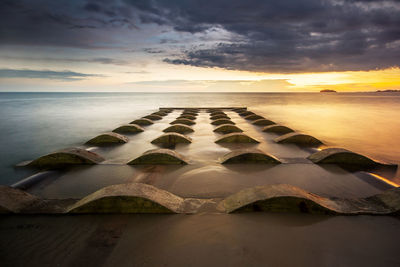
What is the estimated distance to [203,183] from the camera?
20.0 ft

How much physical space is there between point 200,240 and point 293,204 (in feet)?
6.81

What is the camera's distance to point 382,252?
3461 mm

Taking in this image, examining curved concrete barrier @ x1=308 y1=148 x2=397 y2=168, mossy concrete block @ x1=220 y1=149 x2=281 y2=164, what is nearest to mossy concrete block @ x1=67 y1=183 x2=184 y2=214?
mossy concrete block @ x1=220 y1=149 x2=281 y2=164

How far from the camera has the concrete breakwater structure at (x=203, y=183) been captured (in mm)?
4367

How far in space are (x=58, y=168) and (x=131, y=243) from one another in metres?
5.20

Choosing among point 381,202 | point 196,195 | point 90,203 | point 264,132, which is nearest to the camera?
point 90,203

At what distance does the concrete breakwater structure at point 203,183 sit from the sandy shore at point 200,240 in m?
0.26

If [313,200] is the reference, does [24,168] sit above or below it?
below

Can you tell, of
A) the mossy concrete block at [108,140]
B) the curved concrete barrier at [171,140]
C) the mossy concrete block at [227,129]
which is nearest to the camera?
the curved concrete barrier at [171,140]

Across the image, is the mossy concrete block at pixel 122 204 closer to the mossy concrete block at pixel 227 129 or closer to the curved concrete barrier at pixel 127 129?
the mossy concrete block at pixel 227 129

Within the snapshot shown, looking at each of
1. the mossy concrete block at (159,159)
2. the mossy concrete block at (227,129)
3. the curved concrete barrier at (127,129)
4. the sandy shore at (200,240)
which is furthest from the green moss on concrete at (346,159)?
the curved concrete barrier at (127,129)

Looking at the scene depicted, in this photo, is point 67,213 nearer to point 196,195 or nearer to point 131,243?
point 131,243

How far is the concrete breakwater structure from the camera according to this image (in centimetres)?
437

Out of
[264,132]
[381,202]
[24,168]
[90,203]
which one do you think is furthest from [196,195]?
[264,132]
